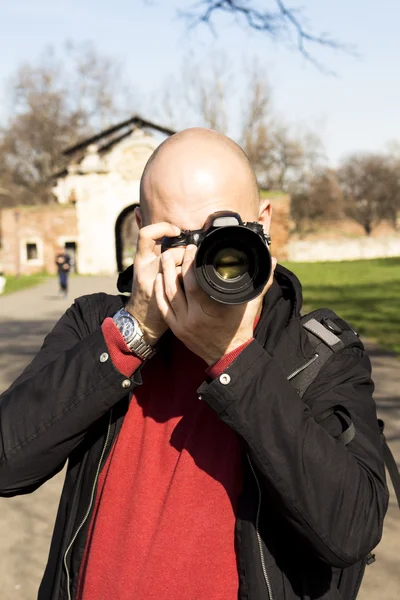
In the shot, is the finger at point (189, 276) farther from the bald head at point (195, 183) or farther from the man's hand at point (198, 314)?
the bald head at point (195, 183)

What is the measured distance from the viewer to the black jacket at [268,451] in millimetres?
1413

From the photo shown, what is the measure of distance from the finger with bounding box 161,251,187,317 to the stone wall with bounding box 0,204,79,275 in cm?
3970

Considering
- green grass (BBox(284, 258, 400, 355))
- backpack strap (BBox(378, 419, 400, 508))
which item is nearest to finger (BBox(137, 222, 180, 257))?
backpack strap (BBox(378, 419, 400, 508))

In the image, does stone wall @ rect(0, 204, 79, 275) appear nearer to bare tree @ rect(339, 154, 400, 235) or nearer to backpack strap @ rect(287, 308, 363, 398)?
backpack strap @ rect(287, 308, 363, 398)

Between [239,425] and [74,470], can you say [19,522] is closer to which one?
[74,470]

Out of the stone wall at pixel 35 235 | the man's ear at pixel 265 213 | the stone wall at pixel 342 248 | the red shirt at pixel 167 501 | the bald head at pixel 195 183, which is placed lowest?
the stone wall at pixel 342 248

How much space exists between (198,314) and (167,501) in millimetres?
385

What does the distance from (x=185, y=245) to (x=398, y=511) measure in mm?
3358

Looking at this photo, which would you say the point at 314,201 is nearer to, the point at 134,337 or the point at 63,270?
the point at 63,270

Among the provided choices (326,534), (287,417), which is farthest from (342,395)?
(326,534)

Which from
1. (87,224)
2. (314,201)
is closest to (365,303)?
(87,224)

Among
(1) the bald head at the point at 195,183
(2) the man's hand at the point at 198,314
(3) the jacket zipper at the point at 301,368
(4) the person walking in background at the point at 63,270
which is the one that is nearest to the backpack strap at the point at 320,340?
(3) the jacket zipper at the point at 301,368

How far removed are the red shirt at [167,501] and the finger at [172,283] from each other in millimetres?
140

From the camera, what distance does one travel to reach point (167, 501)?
150cm
